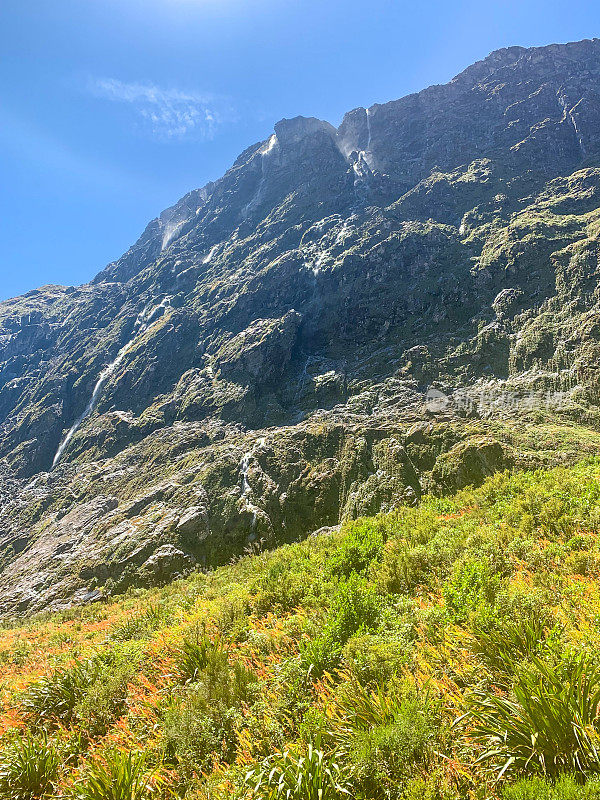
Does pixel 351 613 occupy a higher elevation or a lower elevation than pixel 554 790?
lower

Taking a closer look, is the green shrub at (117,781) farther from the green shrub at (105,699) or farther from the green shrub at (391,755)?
the green shrub at (391,755)

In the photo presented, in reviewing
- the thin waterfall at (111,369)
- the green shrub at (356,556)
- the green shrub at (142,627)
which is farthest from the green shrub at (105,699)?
the thin waterfall at (111,369)

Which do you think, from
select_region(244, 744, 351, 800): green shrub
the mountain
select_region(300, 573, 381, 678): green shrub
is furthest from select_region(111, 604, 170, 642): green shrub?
the mountain

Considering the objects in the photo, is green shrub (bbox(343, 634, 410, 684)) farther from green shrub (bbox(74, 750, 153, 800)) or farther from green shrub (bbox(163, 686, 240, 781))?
green shrub (bbox(74, 750, 153, 800))

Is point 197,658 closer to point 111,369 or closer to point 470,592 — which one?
point 470,592

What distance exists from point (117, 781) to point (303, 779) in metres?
3.23

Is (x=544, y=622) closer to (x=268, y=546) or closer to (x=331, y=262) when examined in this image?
(x=268, y=546)

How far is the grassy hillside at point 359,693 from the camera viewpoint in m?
4.88

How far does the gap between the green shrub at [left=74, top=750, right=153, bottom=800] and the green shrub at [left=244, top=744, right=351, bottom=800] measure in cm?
202

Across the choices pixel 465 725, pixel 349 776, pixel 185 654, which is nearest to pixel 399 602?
pixel 465 725

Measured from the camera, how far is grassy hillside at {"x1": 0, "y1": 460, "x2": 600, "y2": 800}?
488 centimetres

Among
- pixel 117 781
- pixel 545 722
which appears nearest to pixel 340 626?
pixel 545 722

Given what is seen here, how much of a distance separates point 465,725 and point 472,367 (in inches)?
2949

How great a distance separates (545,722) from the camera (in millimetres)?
4586
